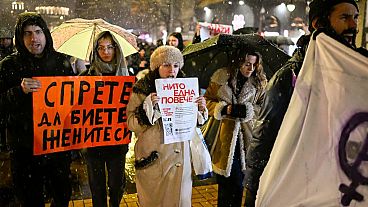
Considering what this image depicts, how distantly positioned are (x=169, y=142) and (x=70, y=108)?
3.50 ft

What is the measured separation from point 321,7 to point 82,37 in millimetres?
2828

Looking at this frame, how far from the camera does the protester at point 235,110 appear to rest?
3.98 meters

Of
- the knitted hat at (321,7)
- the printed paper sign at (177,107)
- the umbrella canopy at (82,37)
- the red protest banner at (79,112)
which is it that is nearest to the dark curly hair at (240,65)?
the printed paper sign at (177,107)

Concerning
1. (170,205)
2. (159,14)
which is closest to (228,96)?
(170,205)

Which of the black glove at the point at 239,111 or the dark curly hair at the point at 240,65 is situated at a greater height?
the dark curly hair at the point at 240,65

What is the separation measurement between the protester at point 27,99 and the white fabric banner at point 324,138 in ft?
7.81

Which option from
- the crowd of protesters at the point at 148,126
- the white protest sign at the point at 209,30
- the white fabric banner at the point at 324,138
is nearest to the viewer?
the white fabric banner at the point at 324,138

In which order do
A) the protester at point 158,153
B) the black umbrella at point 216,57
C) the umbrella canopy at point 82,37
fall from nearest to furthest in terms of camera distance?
the protester at point 158,153
the black umbrella at point 216,57
the umbrella canopy at point 82,37

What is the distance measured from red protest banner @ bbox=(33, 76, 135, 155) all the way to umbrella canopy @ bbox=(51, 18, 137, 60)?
0.64m

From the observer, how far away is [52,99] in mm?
3611

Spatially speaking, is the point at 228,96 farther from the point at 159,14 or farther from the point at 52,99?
the point at 159,14

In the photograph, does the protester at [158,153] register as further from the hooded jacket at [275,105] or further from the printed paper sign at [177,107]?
the hooded jacket at [275,105]

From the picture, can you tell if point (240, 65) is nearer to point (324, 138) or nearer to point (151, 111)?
point (151, 111)

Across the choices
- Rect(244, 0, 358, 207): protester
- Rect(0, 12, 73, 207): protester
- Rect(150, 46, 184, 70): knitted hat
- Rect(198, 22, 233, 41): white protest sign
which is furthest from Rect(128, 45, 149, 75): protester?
Rect(244, 0, 358, 207): protester
